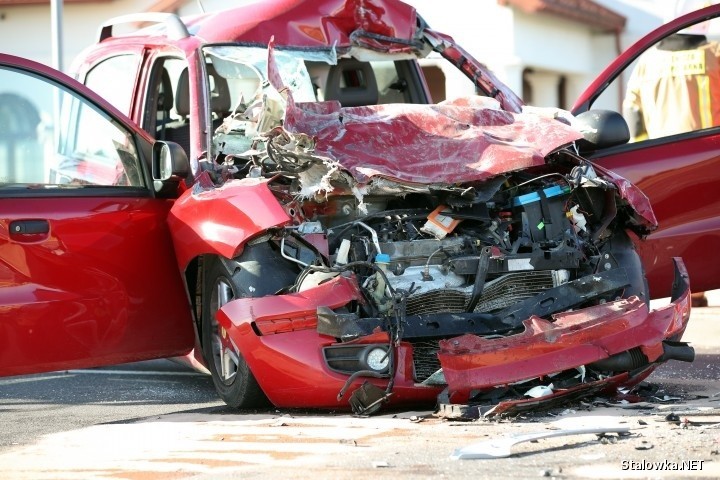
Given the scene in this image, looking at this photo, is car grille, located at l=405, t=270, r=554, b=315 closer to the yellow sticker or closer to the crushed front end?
the crushed front end

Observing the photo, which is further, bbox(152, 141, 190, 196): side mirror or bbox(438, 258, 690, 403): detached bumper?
bbox(152, 141, 190, 196): side mirror

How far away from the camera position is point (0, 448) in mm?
6285

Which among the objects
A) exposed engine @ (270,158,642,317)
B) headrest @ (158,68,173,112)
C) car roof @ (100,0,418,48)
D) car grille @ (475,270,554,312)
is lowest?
car grille @ (475,270,554,312)

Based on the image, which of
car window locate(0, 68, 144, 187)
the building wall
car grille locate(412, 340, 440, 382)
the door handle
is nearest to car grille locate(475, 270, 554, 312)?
car grille locate(412, 340, 440, 382)

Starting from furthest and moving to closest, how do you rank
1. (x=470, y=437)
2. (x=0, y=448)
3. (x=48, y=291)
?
1. (x=48, y=291)
2. (x=0, y=448)
3. (x=470, y=437)

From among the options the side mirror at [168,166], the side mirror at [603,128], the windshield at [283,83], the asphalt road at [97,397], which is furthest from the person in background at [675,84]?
the asphalt road at [97,397]

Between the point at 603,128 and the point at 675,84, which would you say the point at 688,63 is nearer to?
the point at 675,84

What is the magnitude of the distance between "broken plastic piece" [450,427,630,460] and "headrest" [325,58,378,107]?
3716mm

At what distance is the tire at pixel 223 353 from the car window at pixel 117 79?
209 centimetres

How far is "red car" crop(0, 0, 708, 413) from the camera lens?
21.1 ft

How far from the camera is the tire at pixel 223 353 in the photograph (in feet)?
22.2

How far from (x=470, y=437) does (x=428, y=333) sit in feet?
2.77

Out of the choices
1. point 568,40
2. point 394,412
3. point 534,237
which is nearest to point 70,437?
point 394,412

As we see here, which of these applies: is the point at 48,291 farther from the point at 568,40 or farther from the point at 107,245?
the point at 568,40
